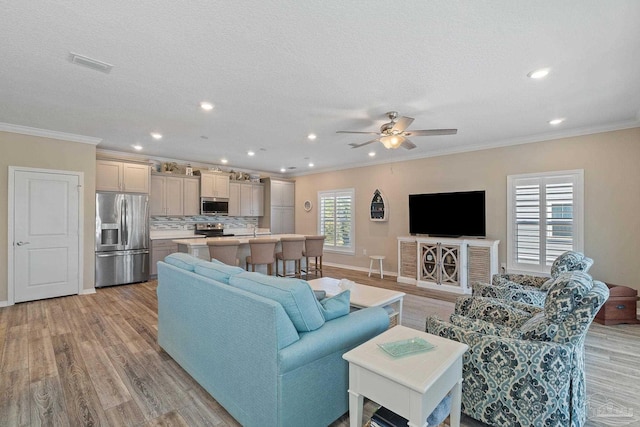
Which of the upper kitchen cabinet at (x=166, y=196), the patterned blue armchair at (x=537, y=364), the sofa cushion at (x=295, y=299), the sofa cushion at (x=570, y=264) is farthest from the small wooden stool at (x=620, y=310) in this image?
the upper kitchen cabinet at (x=166, y=196)

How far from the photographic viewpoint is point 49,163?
4664mm

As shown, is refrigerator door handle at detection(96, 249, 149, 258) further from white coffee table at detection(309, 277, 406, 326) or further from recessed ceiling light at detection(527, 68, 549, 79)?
recessed ceiling light at detection(527, 68, 549, 79)

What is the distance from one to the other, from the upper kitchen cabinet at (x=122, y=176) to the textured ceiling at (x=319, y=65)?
43.4 inches

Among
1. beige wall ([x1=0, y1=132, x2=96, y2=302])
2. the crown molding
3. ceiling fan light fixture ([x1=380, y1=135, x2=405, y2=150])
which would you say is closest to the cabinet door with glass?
ceiling fan light fixture ([x1=380, y1=135, x2=405, y2=150])

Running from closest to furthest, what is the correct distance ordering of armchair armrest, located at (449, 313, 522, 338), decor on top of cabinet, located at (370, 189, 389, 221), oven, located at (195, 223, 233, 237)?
armchair armrest, located at (449, 313, 522, 338)
decor on top of cabinet, located at (370, 189, 389, 221)
oven, located at (195, 223, 233, 237)

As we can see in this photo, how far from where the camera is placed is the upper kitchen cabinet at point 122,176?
5500mm

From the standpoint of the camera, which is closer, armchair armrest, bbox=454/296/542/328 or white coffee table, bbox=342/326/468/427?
white coffee table, bbox=342/326/468/427

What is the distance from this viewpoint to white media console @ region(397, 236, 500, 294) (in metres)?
5.00

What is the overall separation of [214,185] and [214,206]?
0.53 metres

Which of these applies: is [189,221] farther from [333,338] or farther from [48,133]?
[333,338]

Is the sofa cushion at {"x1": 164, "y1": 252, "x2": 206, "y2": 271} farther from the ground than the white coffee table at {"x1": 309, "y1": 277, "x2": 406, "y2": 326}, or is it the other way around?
the sofa cushion at {"x1": 164, "y1": 252, "x2": 206, "y2": 271}

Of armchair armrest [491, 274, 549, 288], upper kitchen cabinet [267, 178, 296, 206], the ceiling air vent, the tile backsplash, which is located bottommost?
armchair armrest [491, 274, 549, 288]

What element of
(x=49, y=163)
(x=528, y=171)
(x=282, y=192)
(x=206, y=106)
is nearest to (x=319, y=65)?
(x=206, y=106)

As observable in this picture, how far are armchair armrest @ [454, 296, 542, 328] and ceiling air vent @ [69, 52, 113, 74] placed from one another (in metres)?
3.90
